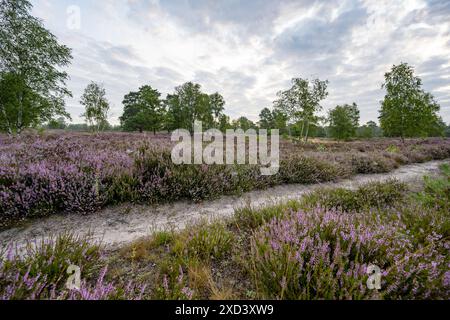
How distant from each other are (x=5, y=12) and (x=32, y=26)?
1133 millimetres

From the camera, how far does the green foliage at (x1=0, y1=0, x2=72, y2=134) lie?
10977 millimetres

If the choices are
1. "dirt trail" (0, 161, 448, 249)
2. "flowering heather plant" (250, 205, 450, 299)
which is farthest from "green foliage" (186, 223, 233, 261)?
"dirt trail" (0, 161, 448, 249)

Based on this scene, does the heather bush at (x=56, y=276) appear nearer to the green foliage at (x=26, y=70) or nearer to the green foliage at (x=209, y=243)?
the green foliage at (x=209, y=243)

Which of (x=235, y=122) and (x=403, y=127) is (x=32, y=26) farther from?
(x=235, y=122)

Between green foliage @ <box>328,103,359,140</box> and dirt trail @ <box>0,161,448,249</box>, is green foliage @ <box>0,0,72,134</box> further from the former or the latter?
green foliage @ <box>328,103,359,140</box>

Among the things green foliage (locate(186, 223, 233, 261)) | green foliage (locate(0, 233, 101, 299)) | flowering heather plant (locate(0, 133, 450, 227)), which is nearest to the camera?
green foliage (locate(0, 233, 101, 299))

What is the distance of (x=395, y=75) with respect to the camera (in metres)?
16.9


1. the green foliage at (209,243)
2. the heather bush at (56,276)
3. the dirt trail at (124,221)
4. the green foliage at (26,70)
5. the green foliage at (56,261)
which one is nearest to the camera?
the heather bush at (56,276)

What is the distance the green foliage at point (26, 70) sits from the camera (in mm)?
10977

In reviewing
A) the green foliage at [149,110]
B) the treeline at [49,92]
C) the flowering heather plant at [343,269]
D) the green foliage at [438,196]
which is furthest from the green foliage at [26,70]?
the green foliage at [149,110]

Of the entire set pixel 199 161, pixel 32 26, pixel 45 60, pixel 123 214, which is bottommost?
pixel 123 214

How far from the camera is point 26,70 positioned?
11.9 metres

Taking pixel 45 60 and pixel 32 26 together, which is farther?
pixel 45 60
